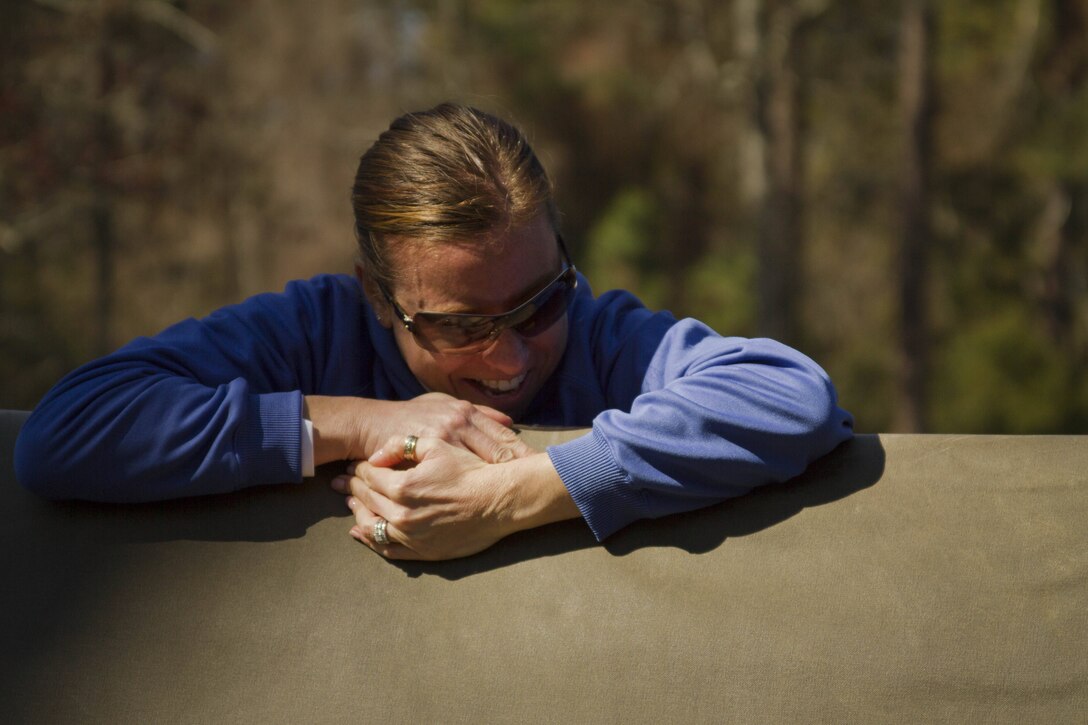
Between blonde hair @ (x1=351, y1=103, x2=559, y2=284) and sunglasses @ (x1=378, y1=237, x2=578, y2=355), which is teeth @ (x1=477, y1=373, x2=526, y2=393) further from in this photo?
blonde hair @ (x1=351, y1=103, x2=559, y2=284)

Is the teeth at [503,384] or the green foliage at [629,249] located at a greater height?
the teeth at [503,384]

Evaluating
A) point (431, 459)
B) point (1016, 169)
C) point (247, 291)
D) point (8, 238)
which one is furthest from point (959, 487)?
point (247, 291)

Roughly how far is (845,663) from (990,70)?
1228 cm

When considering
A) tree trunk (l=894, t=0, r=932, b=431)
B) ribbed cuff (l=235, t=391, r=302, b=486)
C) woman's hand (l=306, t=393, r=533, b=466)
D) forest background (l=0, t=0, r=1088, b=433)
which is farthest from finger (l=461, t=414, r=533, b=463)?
tree trunk (l=894, t=0, r=932, b=431)

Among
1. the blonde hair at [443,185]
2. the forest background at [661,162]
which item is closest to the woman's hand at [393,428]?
the blonde hair at [443,185]

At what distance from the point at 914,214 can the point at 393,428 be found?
380 inches

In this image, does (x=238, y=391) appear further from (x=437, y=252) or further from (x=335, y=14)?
(x=335, y=14)

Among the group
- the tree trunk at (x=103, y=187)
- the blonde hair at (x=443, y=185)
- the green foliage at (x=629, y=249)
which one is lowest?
the green foliage at (x=629, y=249)

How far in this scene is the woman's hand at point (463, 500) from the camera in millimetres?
1839

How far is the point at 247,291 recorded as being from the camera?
45.2ft

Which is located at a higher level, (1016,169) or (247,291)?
(1016,169)

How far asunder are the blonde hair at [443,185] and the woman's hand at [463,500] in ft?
1.39

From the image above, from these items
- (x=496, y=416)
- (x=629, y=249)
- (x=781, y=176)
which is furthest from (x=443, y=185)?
(x=629, y=249)

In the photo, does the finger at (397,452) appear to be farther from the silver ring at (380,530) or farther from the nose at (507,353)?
the nose at (507,353)
